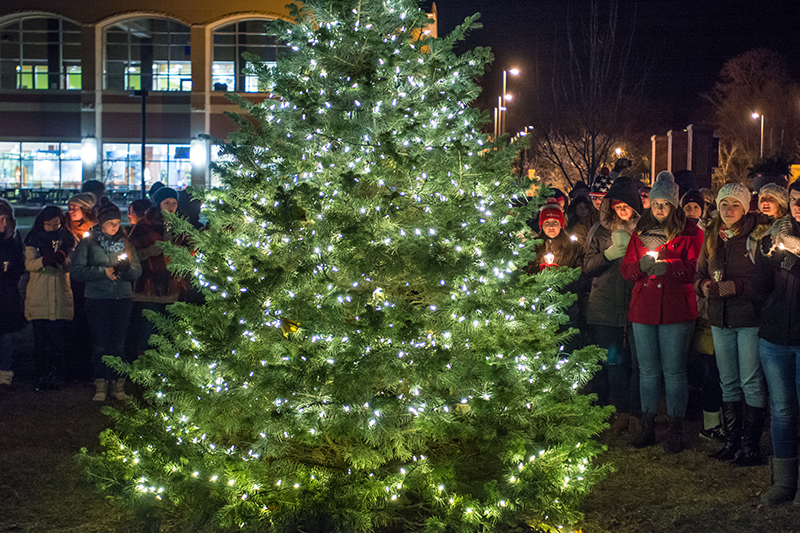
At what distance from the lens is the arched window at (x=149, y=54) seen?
44.4 meters

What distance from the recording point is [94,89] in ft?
148

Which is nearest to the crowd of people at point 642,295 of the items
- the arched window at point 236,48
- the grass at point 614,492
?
the grass at point 614,492

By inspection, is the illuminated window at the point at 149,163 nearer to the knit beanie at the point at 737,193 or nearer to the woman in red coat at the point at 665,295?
the woman in red coat at the point at 665,295

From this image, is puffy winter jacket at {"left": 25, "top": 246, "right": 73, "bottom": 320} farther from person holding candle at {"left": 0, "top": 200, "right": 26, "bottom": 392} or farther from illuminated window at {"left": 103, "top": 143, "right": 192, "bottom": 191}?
illuminated window at {"left": 103, "top": 143, "right": 192, "bottom": 191}

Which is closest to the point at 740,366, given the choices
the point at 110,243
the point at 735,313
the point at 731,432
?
the point at 735,313

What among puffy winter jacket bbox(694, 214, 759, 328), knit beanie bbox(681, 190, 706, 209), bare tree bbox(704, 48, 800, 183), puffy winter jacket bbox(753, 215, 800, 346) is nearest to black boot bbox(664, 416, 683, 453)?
puffy winter jacket bbox(694, 214, 759, 328)

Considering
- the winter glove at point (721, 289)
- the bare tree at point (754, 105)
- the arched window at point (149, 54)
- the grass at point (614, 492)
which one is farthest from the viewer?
the bare tree at point (754, 105)

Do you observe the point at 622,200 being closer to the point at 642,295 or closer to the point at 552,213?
the point at 552,213

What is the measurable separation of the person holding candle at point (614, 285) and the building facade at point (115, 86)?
35450 millimetres

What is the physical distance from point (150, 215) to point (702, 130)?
10.9 metres

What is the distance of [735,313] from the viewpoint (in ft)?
20.8

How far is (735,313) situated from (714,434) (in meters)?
1.47

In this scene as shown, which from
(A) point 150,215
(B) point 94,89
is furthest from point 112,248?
(B) point 94,89

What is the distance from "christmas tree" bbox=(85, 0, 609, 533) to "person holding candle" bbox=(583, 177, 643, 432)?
101 inches
